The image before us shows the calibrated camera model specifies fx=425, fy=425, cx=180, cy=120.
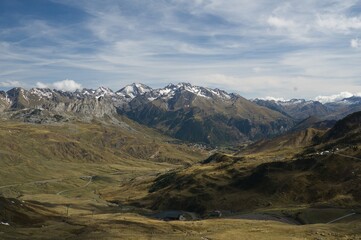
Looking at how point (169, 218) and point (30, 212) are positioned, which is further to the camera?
point (169, 218)

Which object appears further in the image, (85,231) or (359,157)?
(359,157)

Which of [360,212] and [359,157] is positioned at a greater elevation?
[359,157]

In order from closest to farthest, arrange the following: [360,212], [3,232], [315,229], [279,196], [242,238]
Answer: [3,232], [242,238], [315,229], [360,212], [279,196]

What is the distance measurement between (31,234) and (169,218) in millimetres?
94120

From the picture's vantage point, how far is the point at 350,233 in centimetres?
8994

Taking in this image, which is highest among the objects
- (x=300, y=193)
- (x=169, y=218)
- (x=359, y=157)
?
(x=359, y=157)

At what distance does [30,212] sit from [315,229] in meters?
84.1

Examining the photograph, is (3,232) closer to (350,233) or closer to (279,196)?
(350,233)

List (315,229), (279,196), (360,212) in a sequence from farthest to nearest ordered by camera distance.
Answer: (279,196)
(360,212)
(315,229)

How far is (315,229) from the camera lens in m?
95.5

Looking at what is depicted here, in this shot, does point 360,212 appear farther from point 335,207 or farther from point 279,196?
point 279,196

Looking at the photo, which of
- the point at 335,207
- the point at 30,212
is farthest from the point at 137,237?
the point at 335,207

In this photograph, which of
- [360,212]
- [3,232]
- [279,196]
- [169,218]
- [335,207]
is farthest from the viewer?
[279,196]

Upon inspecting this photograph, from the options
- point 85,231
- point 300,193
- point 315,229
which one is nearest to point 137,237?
point 85,231
